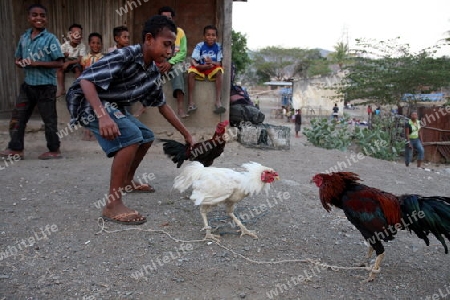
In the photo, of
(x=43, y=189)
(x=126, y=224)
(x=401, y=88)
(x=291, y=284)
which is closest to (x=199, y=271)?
(x=291, y=284)

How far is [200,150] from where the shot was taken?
489 cm

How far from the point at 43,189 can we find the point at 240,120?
183 inches

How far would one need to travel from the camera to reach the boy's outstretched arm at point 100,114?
3.35m

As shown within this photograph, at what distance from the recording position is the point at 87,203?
4.47 meters

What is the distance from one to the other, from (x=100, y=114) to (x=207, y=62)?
435cm

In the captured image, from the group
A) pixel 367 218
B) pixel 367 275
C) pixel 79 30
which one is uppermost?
pixel 79 30

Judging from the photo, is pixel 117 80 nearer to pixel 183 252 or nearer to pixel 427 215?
pixel 183 252

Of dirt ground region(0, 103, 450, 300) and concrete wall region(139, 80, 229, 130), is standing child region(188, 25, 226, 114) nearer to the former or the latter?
concrete wall region(139, 80, 229, 130)

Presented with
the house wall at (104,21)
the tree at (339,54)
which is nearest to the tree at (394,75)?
the house wall at (104,21)

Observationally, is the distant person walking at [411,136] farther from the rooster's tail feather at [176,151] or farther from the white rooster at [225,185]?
the white rooster at [225,185]

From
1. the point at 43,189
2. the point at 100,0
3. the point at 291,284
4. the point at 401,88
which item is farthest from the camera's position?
the point at 401,88

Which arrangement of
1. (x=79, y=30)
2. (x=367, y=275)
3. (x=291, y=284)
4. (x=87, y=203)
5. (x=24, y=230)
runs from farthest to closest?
(x=79, y=30), (x=87, y=203), (x=24, y=230), (x=367, y=275), (x=291, y=284)

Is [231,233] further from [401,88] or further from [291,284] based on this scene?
[401,88]

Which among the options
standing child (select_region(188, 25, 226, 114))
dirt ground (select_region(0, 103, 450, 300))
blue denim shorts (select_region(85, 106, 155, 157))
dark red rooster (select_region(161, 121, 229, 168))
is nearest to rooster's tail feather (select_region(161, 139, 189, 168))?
dark red rooster (select_region(161, 121, 229, 168))
